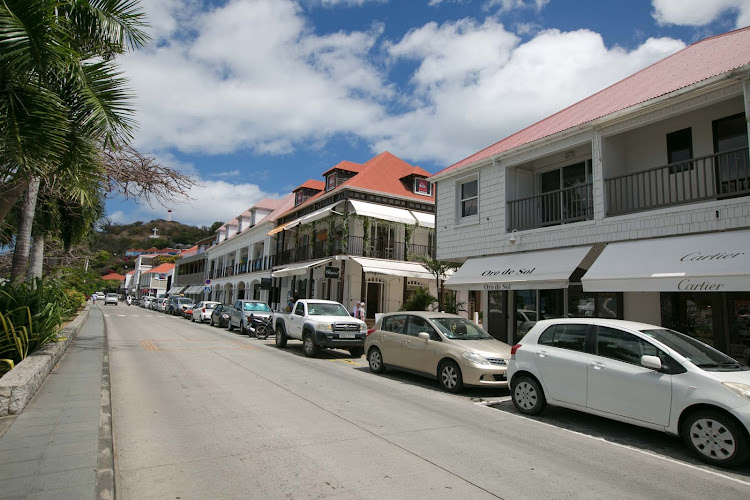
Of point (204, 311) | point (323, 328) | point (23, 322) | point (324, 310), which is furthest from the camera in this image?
point (204, 311)

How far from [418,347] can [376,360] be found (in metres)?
1.72

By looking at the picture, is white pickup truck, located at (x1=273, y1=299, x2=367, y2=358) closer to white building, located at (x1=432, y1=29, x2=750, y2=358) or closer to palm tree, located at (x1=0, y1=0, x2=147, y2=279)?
white building, located at (x1=432, y1=29, x2=750, y2=358)

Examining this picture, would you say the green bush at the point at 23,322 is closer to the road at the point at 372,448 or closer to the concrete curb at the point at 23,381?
the concrete curb at the point at 23,381

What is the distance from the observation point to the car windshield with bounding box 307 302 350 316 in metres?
15.6

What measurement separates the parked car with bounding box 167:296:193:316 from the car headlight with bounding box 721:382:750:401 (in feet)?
127

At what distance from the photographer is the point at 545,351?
293 inches

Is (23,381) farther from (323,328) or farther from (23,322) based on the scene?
(323,328)

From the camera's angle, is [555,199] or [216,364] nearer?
[216,364]

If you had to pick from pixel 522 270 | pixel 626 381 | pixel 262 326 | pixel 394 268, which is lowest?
pixel 262 326

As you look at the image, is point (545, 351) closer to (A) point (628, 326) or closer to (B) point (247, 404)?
(A) point (628, 326)

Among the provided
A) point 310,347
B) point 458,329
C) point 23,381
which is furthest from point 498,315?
point 23,381

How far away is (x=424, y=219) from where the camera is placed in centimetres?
2897

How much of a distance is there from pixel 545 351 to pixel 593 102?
9928mm

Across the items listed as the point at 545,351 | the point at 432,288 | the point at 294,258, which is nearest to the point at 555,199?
the point at 545,351
